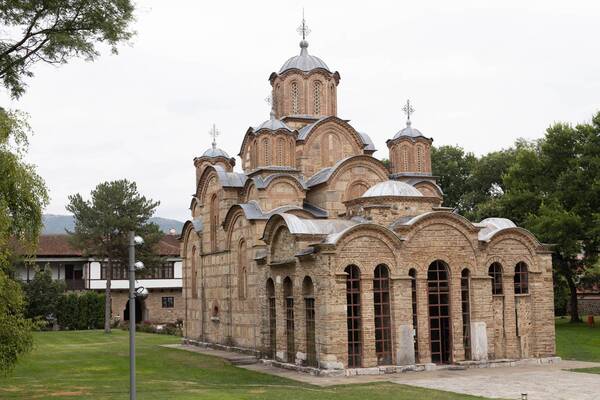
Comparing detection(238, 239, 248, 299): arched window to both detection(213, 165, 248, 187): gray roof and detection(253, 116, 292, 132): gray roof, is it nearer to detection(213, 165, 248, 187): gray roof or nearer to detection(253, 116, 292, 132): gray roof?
detection(213, 165, 248, 187): gray roof

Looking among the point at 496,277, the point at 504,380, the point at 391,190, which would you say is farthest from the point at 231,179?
the point at 504,380

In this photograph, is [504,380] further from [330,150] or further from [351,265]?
[330,150]

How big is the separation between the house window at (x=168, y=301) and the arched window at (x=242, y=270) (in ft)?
74.4

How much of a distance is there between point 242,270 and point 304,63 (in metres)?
9.18

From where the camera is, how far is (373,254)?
21359 millimetres

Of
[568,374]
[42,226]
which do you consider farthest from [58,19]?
[568,374]

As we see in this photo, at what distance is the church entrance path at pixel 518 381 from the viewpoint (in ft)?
54.5

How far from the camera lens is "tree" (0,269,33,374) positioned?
592 inches

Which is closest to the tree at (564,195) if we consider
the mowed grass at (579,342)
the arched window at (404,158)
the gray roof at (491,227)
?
the mowed grass at (579,342)

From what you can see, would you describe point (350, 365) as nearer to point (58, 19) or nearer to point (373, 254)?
point (373, 254)

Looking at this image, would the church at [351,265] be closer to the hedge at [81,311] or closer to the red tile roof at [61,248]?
the hedge at [81,311]

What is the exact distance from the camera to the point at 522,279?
23.6 meters

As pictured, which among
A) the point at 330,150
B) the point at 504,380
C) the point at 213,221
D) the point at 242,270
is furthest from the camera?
the point at 213,221

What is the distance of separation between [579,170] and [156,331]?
25221mm
